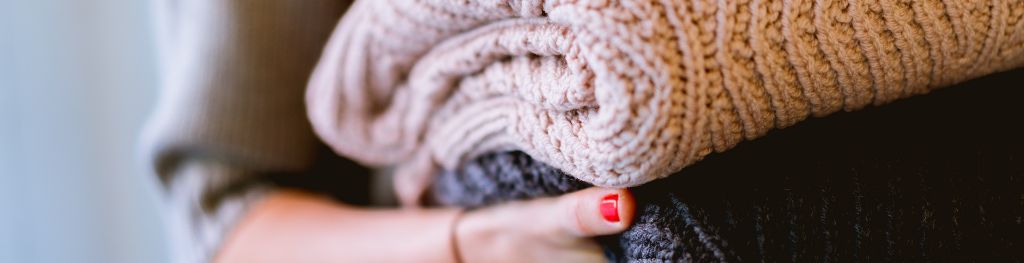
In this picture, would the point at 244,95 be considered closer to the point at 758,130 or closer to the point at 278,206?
the point at 278,206

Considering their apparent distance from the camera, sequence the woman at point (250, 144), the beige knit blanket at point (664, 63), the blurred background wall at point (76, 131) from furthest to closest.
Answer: the blurred background wall at point (76, 131) → the woman at point (250, 144) → the beige knit blanket at point (664, 63)

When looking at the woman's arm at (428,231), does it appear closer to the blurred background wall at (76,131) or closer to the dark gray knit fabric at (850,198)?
the dark gray knit fabric at (850,198)

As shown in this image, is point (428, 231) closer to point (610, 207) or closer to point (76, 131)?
point (610, 207)

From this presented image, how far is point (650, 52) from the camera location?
0.22 m

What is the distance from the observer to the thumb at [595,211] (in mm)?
284

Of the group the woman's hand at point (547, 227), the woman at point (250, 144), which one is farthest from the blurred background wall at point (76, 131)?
the woman's hand at point (547, 227)

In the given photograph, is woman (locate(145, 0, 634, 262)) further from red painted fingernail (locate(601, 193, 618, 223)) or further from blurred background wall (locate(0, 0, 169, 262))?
blurred background wall (locate(0, 0, 169, 262))

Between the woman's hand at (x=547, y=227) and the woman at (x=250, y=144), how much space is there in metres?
0.03

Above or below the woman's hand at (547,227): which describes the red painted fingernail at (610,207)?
above

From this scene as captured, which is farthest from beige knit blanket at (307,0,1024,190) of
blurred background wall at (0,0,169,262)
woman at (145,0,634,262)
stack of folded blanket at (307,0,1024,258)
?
blurred background wall at (0,0,169,262)

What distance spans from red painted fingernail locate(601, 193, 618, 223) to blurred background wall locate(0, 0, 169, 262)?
51 centimetres

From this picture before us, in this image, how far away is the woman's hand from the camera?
0.29 meters

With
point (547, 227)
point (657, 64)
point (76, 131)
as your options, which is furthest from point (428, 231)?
point (76, 131)

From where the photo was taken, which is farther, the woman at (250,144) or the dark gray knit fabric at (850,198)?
the woman at (250,144)
